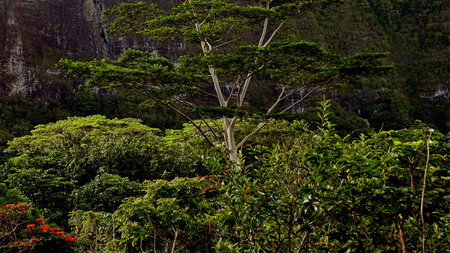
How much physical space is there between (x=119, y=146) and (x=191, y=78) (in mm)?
2686

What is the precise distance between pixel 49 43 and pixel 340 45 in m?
51.2

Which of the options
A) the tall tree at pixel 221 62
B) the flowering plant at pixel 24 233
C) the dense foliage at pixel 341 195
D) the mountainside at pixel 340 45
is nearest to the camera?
the dense foliage at pixel 341 195

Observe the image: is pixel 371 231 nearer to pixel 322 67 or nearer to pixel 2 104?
pixel 322 67

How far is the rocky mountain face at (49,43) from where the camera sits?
4912cm

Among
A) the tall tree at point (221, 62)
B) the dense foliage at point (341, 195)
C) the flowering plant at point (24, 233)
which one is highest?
the tall tree at point (221, 62)

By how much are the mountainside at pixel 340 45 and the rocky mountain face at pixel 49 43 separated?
127 mm

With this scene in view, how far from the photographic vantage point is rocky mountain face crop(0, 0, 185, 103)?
49125 mm

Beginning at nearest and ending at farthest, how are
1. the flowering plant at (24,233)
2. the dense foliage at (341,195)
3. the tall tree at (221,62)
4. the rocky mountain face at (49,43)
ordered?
1. the dense foliage at (341,195)
2. the flowering plant at (24,233)
3. the tall tree at (221,62)
4. the rocky mountain face at (49,43)

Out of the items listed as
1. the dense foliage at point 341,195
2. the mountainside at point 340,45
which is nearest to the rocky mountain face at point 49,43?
the mountainside at point 340,45

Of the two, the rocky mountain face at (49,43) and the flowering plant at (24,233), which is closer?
the flowering plant at (24,233)

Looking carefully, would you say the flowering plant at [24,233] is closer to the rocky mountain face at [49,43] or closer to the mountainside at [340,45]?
the mountainside at [340,45]

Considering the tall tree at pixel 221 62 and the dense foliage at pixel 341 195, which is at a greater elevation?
the tall tree at pixel 221 62

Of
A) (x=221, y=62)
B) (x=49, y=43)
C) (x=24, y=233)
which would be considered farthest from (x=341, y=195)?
(x=49, y=43)

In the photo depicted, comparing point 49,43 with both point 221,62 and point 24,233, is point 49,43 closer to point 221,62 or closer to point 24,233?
point 221,62
